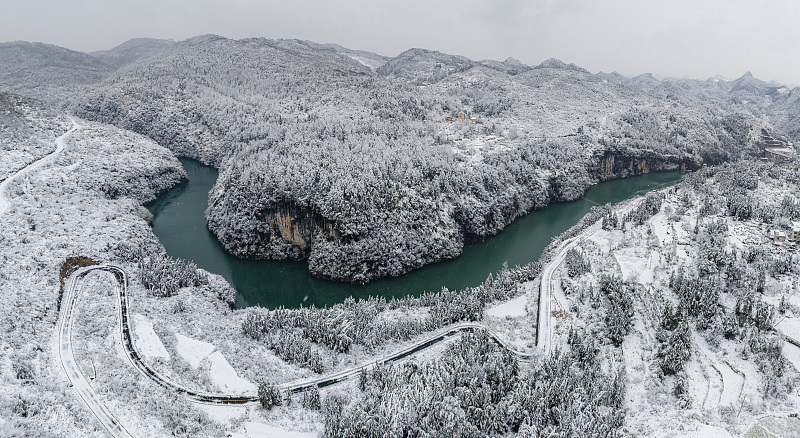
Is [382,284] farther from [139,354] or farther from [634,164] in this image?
[634,164]

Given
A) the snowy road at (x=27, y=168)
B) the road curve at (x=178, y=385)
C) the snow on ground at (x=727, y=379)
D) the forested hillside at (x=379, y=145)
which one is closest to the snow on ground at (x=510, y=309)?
the road curve at (x=178, y=385)

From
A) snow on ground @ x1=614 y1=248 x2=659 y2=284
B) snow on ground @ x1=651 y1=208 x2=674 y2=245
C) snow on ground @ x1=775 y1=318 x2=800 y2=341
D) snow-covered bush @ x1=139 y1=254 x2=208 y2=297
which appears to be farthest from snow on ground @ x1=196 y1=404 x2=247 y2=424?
snow on ground @ x1=651 y1=208 x2=674 y2=245

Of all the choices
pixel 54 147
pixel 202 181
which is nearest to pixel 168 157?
pixel 202 181

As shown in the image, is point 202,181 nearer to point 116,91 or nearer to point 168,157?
point 168,157

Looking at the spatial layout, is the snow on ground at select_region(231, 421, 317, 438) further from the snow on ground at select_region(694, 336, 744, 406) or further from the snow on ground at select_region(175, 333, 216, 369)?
the snow on ground at select_region(694, 336, 744, 406)

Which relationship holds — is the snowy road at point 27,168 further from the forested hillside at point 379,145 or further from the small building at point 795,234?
the small building at point 795,234

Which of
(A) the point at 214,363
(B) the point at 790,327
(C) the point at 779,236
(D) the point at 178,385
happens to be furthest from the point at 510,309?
(C) the point at 779,236
